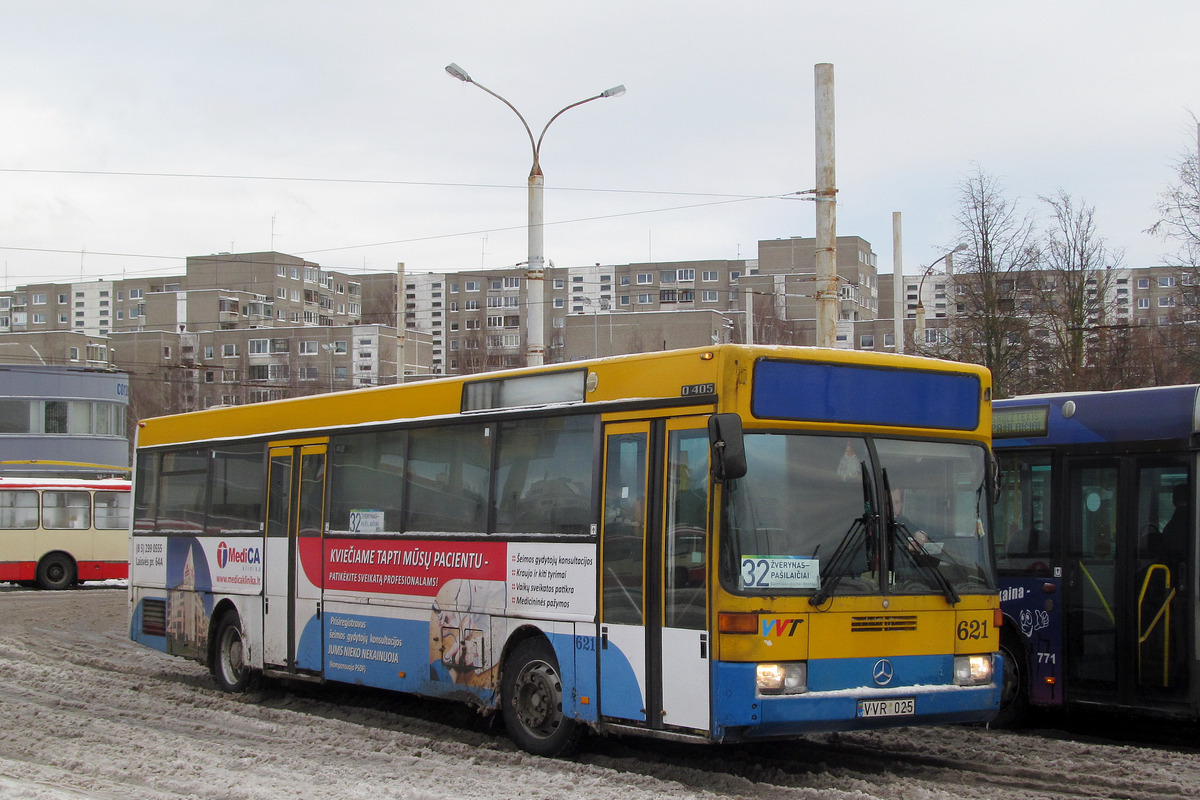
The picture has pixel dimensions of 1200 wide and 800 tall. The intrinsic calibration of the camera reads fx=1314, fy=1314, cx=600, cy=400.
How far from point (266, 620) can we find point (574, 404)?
5.42 m

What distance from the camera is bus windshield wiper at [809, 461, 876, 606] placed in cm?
791

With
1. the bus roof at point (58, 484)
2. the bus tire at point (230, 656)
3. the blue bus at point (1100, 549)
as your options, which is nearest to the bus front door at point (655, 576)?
the blue bus at point (1100, 549)

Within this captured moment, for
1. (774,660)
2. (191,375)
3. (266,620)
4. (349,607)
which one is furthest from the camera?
(191,375)

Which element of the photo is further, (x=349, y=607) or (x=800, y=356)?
(x=349, y=607)

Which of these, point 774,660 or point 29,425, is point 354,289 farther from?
point 774,660

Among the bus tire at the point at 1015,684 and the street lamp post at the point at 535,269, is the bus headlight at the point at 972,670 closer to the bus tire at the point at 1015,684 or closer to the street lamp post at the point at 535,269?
the bus tire at the point at 1015,684

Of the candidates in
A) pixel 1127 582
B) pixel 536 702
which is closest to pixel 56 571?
pixel 536 702

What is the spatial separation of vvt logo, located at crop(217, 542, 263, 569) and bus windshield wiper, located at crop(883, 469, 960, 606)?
728 cm

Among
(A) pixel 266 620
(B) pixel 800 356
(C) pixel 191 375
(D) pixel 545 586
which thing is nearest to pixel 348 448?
(A) pixel 266 620

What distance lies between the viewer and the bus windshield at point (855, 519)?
787 centimetres

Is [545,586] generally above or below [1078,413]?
below

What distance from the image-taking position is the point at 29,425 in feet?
149

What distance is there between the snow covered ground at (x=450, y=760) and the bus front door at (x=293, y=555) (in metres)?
0.62

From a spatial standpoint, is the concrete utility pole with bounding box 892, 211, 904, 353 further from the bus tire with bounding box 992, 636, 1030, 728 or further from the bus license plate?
the bus license plate
